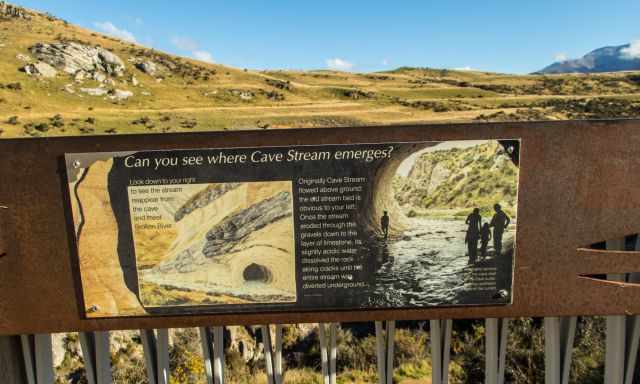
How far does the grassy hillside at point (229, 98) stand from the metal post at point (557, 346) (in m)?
35.1

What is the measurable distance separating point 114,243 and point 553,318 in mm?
5282

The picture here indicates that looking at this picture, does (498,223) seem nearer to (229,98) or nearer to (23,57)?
(229,98)

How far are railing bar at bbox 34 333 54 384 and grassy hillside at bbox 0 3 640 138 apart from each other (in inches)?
1272

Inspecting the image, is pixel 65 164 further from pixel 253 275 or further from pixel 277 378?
pixel 277 378

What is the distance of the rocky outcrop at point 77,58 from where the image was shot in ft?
165

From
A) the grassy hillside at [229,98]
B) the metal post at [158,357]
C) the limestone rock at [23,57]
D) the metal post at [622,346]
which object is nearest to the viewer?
the metal post at [622,346]

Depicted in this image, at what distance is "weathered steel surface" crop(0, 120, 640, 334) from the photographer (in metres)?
3.69

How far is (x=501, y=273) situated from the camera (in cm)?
393

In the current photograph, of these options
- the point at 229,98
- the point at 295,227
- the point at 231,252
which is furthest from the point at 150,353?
the point at 229,98

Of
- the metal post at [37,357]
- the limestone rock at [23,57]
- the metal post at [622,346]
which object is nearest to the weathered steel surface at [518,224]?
the metal post at [622,346]

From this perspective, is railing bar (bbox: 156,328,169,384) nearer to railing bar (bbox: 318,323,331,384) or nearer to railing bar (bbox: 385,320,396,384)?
railing bar (bbox: 318,323,331,384)

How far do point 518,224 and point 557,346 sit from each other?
6.11 ft

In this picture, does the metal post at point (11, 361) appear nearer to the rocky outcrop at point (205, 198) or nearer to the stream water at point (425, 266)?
the rocky outcrop at point (205, 198)

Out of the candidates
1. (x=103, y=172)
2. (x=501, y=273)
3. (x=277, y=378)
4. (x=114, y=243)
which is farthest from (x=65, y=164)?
(x=501, y=273)
